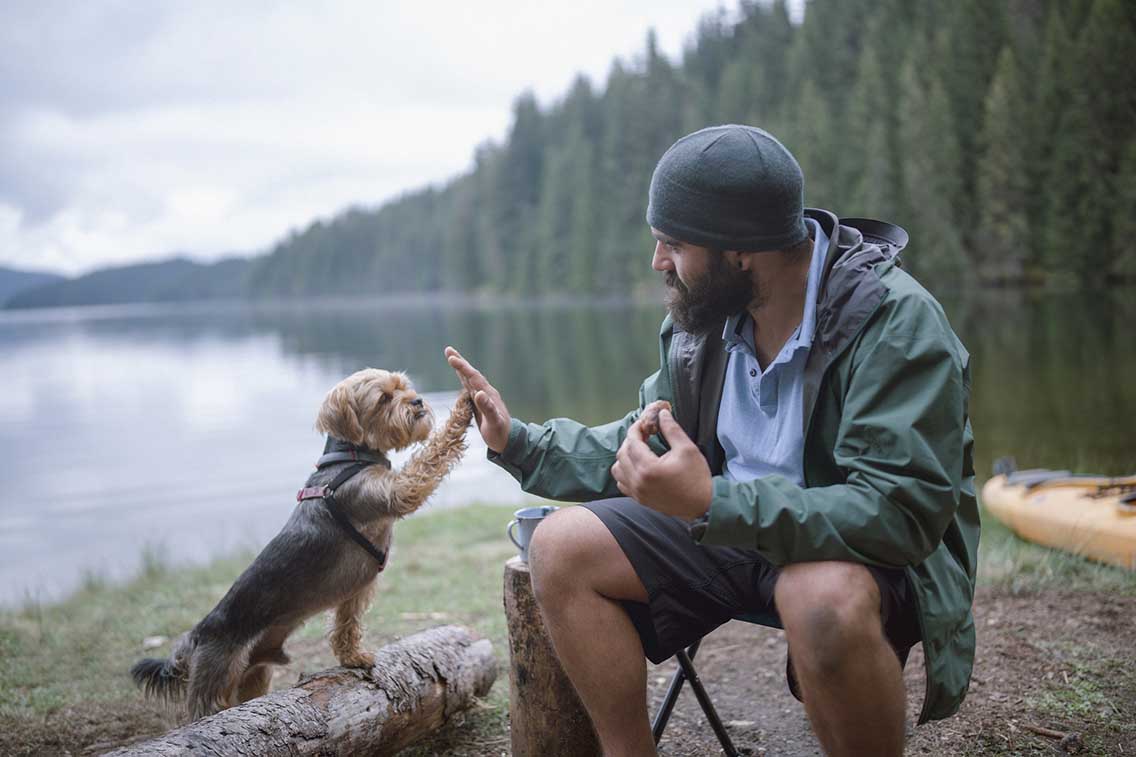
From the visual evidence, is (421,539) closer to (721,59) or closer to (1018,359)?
(1018,359)

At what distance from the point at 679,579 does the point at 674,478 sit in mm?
593

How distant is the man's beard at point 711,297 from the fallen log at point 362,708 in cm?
201

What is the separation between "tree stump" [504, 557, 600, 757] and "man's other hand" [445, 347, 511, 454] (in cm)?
53

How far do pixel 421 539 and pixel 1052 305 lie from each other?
111ft

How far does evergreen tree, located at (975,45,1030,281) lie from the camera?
4619cm

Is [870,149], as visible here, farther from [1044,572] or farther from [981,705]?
[981,705]

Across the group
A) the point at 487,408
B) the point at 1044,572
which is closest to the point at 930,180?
the point at 1044,572

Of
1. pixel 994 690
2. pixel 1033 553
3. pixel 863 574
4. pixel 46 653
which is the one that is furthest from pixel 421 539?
pixel 863 574

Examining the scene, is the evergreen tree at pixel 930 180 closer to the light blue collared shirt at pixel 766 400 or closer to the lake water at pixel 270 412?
the lake water at pixel 270 412

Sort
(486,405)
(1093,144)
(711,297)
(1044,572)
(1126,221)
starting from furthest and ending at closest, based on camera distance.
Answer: (1093,144) → (1126,221) → (1044,572) → (486,405) → (711,297)

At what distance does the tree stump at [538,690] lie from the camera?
3430 mm

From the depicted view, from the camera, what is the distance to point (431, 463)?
4.00m

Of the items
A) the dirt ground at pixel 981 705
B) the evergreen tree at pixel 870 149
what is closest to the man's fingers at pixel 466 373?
the dirt ground at pixel 981 705

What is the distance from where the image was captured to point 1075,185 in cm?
4388
